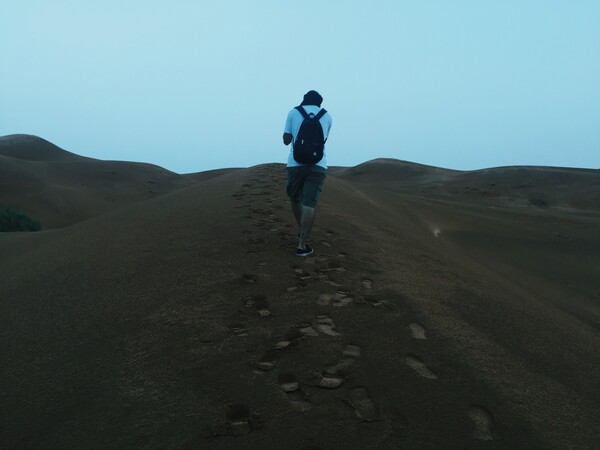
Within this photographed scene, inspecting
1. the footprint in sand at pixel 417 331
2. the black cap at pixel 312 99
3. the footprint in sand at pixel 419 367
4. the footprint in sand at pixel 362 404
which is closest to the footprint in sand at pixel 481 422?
the footprint in sand at pixel 419 367

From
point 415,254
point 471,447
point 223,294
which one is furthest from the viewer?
point 415,254

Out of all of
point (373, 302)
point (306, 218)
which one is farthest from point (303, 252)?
point (373, 302)

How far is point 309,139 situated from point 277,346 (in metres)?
2.24

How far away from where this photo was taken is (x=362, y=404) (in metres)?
2.38

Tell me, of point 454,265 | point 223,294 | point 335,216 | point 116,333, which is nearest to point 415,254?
point 454,265

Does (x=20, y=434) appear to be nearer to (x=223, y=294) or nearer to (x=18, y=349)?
(x=18, y=349)

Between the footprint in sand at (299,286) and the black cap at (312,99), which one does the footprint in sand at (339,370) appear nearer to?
the footprint in sand at (299,286)

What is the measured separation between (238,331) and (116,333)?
0.87 metres

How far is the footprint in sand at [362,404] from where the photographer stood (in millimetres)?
2291

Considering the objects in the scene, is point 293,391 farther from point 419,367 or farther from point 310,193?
point 310,193

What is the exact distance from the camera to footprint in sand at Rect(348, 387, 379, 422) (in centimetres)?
229

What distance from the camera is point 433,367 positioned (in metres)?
2.78

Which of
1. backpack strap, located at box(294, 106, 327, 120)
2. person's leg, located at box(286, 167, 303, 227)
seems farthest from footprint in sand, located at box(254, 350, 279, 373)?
backpack strap, located at box(294, 106, 327, 120)

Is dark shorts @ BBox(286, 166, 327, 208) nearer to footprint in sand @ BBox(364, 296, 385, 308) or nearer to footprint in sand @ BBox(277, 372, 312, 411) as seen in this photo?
footprint in sand @ BBox(364, 296, 385, 308)
